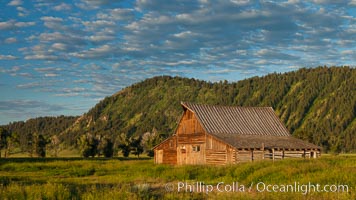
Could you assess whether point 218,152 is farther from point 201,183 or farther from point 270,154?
point 201,183

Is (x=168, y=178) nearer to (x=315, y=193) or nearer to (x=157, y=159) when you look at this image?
(x=315, y=193)

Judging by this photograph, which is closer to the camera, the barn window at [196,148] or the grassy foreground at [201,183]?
the grassy foreground at [201,183]

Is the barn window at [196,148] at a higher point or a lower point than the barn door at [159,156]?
higher

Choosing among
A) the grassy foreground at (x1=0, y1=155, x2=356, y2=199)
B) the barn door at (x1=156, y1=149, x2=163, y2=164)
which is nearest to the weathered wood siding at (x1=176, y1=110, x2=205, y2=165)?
the barn door at (x1=156, y1=149, x2=163, y2=164)

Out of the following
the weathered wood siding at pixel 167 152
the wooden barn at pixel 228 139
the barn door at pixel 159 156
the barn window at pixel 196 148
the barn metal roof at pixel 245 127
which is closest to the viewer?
the wooden barn at pixel 228 139

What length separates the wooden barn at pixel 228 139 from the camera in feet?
140

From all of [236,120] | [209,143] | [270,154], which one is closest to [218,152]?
[209,143]

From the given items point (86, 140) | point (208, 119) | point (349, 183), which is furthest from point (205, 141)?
point (86, 140)

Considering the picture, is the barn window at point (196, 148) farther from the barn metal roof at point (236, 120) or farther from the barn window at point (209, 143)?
the barn metal roof at point (236, 120)

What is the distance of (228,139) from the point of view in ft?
141

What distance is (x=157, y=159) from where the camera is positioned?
52469 millimetres

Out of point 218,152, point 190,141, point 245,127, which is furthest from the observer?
point 245,127

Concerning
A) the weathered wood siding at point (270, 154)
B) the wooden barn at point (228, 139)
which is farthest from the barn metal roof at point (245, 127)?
the weathered wood siding at point (270, 154)

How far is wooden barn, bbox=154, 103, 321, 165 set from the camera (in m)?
42.6
